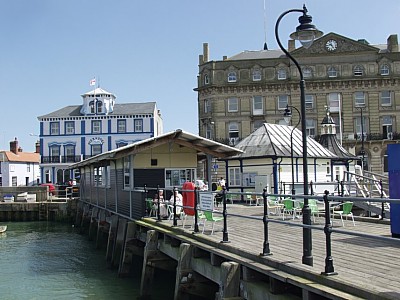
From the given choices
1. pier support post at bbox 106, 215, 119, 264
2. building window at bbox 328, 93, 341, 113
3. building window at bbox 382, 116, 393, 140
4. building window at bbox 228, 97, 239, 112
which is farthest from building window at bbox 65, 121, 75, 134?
pier support post at bbox 106, 215, 119, 264

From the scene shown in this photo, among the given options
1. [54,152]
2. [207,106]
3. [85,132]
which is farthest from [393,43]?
[54,152]

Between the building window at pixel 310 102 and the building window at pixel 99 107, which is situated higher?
the building window at pixel 99 107

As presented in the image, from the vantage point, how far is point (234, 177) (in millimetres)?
29875

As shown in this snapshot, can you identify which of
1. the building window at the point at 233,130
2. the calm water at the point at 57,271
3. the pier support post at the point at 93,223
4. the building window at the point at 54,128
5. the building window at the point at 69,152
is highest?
the building window at the point at 54,128

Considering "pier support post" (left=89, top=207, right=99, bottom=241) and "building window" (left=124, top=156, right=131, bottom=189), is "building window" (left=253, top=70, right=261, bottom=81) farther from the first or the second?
"building window" (left=124, top=156, right=131, bottom=189)

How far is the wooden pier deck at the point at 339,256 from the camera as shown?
257 inches

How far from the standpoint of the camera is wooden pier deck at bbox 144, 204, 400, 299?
21.4 feet

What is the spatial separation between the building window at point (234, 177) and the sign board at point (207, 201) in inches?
671

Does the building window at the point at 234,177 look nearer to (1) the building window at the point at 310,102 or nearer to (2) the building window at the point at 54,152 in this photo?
(1) the building window at the point at 310,102

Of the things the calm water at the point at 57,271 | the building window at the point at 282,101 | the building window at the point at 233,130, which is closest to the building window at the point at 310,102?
the building window at the point at 282,101

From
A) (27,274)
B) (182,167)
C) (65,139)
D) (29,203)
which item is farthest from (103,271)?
(65,139)

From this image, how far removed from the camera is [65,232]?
31.4m

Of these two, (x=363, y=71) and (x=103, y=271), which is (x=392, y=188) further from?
(x=363, y=71)

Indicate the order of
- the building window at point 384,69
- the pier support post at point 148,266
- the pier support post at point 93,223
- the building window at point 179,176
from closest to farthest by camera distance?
the pier support post at point 148,266 < the building window at point 179,176 < the pier support post at point 93,223 < the building window at point 384,69
